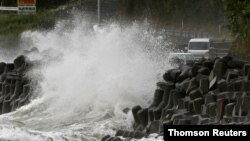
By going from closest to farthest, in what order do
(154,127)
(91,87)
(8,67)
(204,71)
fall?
1. (154,127)
2. (204,71)
3. (91,87)
4. (8,67)

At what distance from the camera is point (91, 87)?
25.2 meters

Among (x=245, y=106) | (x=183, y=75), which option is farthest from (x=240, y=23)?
(x=245, y=106)

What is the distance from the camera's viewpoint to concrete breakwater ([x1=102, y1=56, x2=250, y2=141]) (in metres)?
17.3

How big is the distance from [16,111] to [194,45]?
1334 cm

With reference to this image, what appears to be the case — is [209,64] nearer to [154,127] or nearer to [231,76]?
[231,76]

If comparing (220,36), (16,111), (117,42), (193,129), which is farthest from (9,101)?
(220,36)

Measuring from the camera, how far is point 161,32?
1978 inches

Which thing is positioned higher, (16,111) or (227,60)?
(227,60)

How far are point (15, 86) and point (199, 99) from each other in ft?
39.0

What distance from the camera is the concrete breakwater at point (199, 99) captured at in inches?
680

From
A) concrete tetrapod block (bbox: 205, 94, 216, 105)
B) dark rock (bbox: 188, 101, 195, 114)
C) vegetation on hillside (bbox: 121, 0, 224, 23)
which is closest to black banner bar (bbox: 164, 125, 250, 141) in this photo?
concrete tetrapod block (bbox: 205, 94, 216, 105)

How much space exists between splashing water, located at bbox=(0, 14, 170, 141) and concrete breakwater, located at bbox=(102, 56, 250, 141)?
37.1 inches

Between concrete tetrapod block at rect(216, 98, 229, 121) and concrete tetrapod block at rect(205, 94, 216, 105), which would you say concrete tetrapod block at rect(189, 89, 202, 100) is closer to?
concrete tetrapod block at rect(205, 94, 216, 105)

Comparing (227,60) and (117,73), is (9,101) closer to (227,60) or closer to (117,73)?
(117,73)
